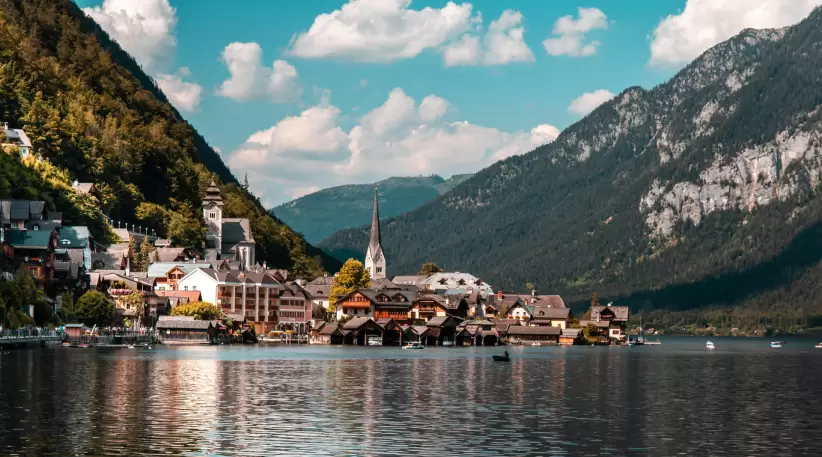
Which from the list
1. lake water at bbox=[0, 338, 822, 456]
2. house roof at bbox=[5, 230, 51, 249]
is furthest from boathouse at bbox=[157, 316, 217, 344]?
lake water at bbox=[0, 338, 822, 456]

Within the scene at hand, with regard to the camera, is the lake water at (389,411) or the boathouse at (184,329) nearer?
the lake water at (389,411)

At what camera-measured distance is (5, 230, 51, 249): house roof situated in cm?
16638

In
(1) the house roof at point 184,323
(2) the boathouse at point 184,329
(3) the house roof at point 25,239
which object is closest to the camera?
(3) the house roof at point 25,239

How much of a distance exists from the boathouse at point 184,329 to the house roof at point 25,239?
27063mm

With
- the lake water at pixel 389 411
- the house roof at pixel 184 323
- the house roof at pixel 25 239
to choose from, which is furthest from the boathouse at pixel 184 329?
the lake water at pixel 389 411

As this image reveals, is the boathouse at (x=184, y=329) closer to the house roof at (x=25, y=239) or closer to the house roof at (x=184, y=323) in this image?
the house roof at (x=184, y=323)

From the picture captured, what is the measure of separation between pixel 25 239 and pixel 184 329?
32.6 metres

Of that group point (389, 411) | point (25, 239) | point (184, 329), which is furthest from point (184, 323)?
point (389, 411)

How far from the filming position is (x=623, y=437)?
186 ft

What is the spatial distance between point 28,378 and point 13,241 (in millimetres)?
85976

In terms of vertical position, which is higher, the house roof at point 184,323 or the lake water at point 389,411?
the house roof at point 184,323

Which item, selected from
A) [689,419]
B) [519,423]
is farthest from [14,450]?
[689,419]

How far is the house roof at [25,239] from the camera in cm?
16638

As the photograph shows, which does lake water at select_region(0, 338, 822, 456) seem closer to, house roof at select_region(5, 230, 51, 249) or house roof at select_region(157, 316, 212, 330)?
house roof at select_region(5, 230, 51, 249)
